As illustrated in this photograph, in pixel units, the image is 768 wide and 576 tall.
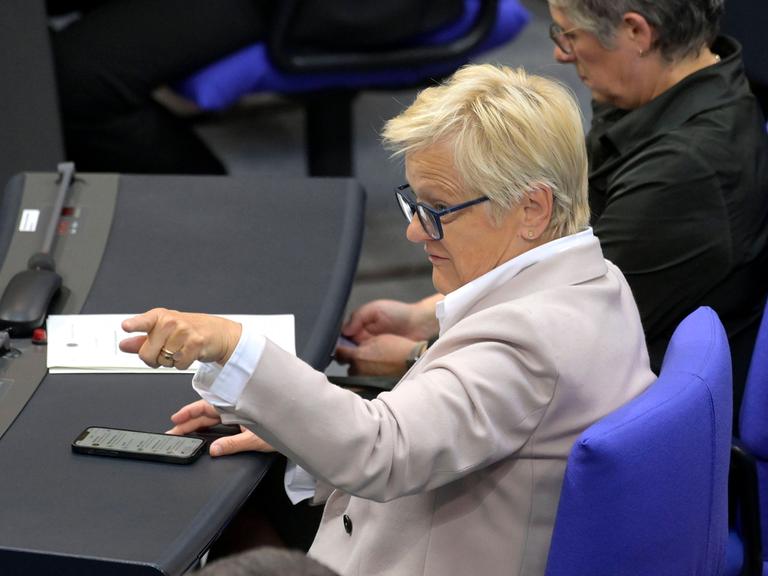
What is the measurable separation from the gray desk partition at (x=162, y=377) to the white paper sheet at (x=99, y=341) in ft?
0.06

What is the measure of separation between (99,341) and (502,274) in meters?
0.59

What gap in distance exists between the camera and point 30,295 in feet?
5.45

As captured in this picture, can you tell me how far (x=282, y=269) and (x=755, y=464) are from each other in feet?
2.38

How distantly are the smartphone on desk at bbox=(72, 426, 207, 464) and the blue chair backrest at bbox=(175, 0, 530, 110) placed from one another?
174 cm

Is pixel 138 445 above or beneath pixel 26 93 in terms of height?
above

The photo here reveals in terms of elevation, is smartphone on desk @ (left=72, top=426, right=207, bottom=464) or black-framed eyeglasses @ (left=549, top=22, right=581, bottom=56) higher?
black-framed eyeglasses @ (left=549, top=22, right=581, bottom=56)

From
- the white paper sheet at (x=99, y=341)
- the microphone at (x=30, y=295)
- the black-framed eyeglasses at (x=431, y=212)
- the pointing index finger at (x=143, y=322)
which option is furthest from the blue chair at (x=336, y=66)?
the pointing index finger at (x=143, y=322)

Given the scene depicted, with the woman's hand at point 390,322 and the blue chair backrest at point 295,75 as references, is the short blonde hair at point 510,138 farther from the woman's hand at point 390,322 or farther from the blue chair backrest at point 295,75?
the blue chair backrest at point 295,75

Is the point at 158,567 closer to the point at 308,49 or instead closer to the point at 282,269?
the point at 282,269

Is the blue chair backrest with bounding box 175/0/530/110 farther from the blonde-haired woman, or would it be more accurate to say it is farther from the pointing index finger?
the pointing index finger

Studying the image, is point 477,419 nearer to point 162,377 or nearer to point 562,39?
point 162,377

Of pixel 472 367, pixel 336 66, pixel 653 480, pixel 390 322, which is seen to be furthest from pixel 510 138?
pixel 336 66

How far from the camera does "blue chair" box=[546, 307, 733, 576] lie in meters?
1.15

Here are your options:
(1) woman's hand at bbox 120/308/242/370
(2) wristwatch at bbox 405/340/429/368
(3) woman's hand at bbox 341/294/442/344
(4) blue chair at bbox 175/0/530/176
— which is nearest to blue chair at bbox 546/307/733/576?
(1) woman's hand at bbox 120/308/242/370
